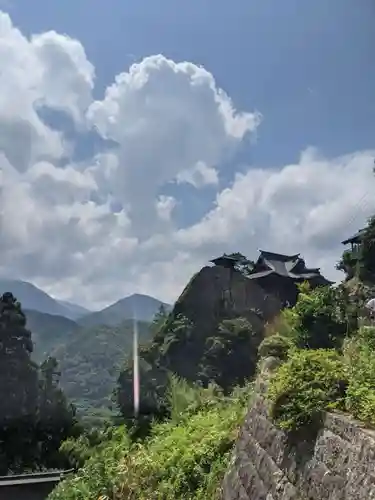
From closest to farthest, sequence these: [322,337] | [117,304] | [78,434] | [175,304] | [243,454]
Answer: [243,454] < [322,337] < [78,434] < [175,304] < [117,304]

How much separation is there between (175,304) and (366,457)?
2469 cm

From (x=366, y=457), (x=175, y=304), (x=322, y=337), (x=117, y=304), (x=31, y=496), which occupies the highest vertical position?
(x=117, y=304)

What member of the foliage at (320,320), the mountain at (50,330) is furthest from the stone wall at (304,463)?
the mountain at (50,330)

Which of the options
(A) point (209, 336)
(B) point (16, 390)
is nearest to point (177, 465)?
(B) point (16, 390)

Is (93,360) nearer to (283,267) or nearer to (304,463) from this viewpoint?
(283,267)

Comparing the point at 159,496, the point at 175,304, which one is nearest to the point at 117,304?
the point at 175,304

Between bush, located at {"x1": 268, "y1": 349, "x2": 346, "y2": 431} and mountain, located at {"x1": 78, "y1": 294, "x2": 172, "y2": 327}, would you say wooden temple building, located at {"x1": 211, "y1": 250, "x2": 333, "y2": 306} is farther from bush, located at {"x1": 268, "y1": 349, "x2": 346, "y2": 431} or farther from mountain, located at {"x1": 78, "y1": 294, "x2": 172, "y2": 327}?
mountain, located at {"x1": 78, "y1": 294, "x2": 172, "y2": 327}

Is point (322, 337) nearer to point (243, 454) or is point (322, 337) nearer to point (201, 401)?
point (201, 401)

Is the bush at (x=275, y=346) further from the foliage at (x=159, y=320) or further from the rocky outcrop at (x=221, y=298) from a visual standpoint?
the foliage at (x=159, y=320)

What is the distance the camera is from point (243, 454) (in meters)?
4.95

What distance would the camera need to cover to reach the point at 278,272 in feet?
91.3

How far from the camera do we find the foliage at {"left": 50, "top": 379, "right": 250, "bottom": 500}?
230 inches

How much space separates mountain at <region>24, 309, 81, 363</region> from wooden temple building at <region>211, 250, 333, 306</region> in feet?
118

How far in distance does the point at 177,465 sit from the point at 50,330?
7214cm
